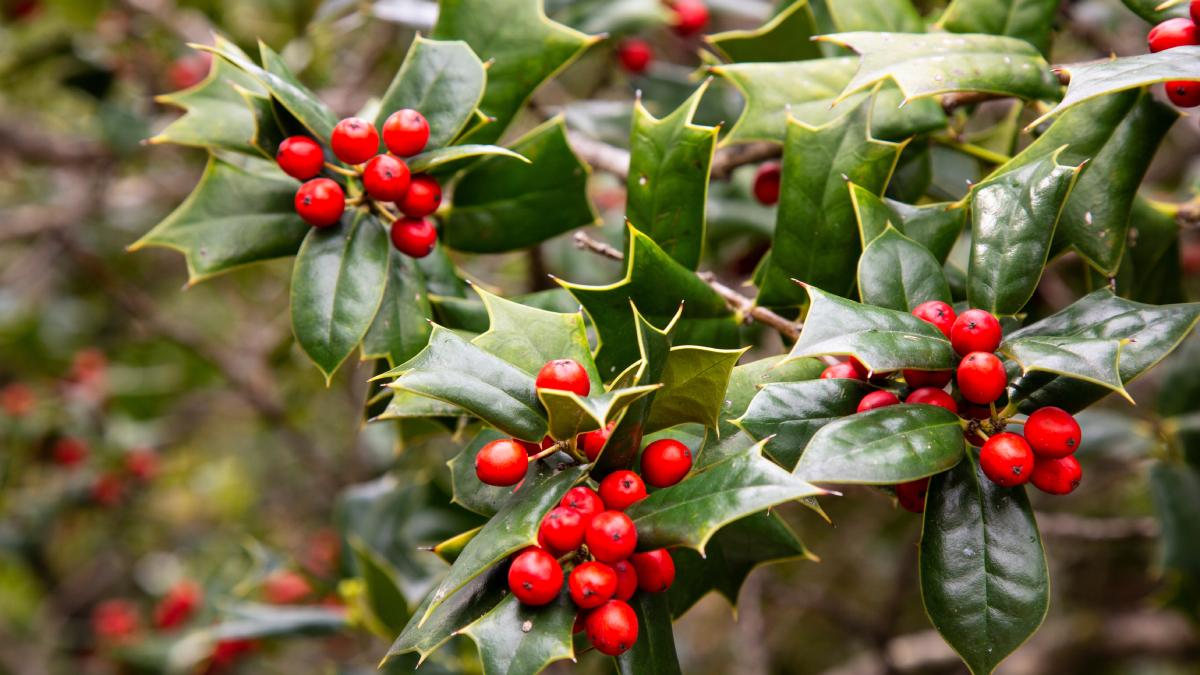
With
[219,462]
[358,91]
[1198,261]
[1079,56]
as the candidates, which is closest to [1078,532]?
[1198,261]

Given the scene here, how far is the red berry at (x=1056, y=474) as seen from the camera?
0.99m

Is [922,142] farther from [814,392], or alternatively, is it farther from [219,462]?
[219,462]

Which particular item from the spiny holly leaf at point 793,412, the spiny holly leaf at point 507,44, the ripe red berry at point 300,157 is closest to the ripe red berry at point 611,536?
the spiny holly leaf at point 793,412

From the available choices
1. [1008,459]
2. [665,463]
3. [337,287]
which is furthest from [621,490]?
[337,287]

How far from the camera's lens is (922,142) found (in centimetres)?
149

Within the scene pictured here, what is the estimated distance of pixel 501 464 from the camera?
972 millimetres

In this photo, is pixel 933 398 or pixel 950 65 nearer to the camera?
pixel 933 398

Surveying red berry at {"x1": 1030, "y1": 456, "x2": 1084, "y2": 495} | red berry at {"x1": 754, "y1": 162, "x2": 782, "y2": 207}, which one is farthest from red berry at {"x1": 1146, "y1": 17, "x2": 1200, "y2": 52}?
red berry at {"x1": 754, "y1": 162, "x2": 782, "y2": 207}

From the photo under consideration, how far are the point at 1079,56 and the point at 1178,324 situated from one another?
2.33 m

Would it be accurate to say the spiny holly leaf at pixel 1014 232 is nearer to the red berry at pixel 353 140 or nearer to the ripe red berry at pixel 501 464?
the ripe red berry at pixel 501 464

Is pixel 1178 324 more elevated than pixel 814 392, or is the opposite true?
pixel 1178 324

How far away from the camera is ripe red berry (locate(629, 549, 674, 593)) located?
1018 mm

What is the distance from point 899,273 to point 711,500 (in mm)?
404

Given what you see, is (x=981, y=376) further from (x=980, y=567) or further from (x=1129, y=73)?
(x=1129, y=73)
